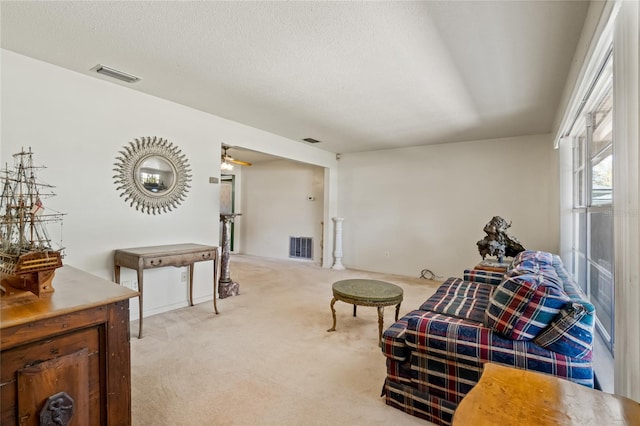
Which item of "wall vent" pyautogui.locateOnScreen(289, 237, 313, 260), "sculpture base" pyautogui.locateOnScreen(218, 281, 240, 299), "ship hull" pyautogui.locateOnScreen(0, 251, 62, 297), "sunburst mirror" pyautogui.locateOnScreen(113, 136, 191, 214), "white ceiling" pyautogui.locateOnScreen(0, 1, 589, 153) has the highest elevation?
"white ceiling" pyautogui.locateOnScreen(0, 1, 589, 153)

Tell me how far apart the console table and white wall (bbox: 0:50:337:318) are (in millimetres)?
149

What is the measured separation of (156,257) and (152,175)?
3.21 feet

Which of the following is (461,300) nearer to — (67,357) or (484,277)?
(484,277)

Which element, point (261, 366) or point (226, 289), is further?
point (226, 289)

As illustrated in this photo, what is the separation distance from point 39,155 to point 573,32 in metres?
4.05

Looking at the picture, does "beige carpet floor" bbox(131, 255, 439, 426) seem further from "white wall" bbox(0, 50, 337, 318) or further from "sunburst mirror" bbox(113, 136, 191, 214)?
"sunburst mirror" bbox(113, 136, 191, 214)

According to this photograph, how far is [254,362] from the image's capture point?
2.29m

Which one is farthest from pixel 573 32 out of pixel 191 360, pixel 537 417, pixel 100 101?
pixel 100 101

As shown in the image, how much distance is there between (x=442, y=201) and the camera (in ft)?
16.8

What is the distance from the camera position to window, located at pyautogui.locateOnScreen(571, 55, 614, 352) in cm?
207

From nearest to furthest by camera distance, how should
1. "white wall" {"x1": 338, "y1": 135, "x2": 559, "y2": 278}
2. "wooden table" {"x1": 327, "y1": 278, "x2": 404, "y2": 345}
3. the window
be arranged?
the window < "wooden table" {"x1": 327, "y1": 278, "x2": 404, "y2": 345} < "white wall" {"x1": 338, "y1": 135, "x2": 559, "y2": 278}

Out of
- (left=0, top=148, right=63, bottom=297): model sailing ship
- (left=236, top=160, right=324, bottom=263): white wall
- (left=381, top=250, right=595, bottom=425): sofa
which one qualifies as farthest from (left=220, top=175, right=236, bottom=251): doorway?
(left=381, top=250, right=595, bottom=425): sofa

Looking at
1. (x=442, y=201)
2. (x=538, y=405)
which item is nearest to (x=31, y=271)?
(x=538, y=405)

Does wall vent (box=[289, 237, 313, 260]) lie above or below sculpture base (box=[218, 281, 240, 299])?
above
